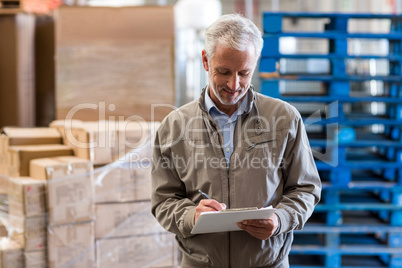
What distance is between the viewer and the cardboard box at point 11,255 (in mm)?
2818

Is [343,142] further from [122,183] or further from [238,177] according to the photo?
[238,177]

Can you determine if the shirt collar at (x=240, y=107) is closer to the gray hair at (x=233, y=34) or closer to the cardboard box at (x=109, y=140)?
the gray hair at (x=233, y=34)

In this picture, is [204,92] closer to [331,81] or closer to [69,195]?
[69,195]

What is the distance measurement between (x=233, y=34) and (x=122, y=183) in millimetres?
1580

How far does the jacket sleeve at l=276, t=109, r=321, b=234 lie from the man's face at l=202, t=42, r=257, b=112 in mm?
278

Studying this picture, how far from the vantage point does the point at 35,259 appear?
2855 mm

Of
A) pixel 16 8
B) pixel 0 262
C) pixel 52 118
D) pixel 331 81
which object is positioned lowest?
pixel 0 262

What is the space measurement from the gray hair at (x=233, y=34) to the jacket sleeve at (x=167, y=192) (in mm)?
470

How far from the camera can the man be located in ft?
6.10

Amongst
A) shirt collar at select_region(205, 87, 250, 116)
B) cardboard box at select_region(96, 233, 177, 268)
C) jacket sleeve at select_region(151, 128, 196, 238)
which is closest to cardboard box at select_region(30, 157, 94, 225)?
cardboard box at select_region(96, 233, 177, 268)

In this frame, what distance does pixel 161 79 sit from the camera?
139 inches

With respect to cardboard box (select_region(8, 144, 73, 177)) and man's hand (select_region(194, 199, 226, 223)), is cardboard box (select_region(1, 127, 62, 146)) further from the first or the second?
man's hand (select_region(194, 199, 226, 223))

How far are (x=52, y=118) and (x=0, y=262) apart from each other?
1.57 meters

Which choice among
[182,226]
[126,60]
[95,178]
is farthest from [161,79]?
[182,226]
